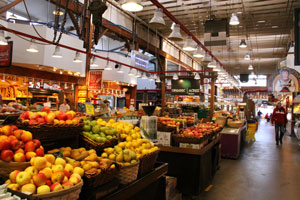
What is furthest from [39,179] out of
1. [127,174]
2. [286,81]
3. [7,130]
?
A: [286,81]

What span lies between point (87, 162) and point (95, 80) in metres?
9.74

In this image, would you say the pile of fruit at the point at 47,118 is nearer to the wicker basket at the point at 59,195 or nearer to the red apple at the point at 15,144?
the red apple at the point at 15,144

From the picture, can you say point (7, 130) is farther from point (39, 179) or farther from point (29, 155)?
point (39, 179)

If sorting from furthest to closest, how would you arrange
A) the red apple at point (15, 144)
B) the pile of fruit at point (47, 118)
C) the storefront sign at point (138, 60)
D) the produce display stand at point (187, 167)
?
the storefront sign at point (138, 60) < the produce display stand at point (187, 167) < the pile of fruit at point (47, 118) < the red apple at point (15, 144)

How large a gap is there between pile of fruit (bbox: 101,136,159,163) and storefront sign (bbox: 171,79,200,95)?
24.7 ft

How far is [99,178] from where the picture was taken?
2.05m

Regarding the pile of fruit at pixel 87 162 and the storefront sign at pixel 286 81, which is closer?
the pile of fruit at pixel 87 162

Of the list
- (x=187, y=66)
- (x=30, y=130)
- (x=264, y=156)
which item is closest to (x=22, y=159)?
(x=30, y=130)

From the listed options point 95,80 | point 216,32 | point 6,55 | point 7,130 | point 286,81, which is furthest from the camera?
point 95,80

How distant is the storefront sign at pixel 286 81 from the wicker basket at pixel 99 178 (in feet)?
25.1

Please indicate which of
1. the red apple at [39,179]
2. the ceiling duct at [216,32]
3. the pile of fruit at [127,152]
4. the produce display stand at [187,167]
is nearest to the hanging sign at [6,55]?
the produce display stand at [187,167]

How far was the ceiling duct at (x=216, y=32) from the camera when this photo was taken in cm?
880

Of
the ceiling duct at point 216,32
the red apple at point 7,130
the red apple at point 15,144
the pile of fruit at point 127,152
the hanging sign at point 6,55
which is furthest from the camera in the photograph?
the ceiling duct at point 216,32

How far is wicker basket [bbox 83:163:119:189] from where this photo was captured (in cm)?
200
